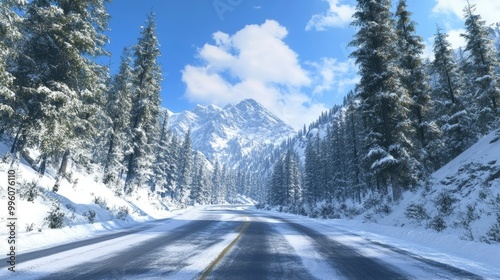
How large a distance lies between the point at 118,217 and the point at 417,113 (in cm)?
2322

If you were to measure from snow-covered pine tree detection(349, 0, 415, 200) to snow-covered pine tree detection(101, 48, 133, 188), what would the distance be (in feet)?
65.5

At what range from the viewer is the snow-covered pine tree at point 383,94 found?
19.0m

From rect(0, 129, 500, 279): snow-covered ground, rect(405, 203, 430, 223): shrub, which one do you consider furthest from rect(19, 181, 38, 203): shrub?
rect(405, 203, 430, 223): shrub

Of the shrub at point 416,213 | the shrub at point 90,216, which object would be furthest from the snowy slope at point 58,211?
the shrub at point 416,213

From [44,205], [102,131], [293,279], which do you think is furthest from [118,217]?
[293,279]

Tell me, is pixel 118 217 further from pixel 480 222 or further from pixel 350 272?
pixel 480 222

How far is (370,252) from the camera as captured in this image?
27.2 ft

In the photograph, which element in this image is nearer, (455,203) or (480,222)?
(480,222)

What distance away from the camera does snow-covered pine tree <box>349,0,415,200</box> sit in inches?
749

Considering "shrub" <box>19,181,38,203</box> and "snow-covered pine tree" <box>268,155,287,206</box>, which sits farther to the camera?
"snow-covered pine tree" <box>268,155,287,206</box>

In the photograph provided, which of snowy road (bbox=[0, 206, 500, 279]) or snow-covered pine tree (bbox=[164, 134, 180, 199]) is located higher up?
snow-covered pine tree (bbox=[164, 134, 180, 199])

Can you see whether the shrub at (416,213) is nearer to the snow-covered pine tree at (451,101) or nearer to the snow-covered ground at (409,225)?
the snow-covered ground at (409,225)

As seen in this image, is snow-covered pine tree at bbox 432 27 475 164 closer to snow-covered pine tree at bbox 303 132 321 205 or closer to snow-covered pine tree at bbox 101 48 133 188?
snow-covered pine tree at bbox 101 48 133 188

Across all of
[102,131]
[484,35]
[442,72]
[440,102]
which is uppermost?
[484,35]
